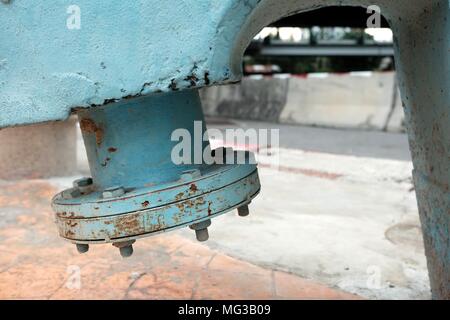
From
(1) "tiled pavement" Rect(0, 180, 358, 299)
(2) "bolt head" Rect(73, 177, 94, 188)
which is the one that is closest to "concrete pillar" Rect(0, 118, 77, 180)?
(1) "tiled pavement" Rect(0, 180, 358, 299)

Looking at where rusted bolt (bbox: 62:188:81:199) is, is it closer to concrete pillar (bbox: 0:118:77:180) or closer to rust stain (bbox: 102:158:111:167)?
rust stain (bbox: 102:158:111:167)

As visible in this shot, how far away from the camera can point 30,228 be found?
10.7 ft

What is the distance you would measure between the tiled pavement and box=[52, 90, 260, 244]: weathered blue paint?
3.87 feet

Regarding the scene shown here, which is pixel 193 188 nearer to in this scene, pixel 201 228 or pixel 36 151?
pixel 201 228

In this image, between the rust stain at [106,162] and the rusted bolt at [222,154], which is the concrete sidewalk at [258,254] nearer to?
the rusted bolt at [222,154]

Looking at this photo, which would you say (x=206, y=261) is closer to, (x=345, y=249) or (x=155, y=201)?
(x=345, y=249)

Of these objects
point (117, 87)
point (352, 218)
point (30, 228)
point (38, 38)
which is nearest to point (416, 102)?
point (117, 87)

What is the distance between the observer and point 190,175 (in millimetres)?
1107

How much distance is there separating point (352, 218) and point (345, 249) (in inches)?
27.4

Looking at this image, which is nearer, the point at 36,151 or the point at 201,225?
the point at 201,225

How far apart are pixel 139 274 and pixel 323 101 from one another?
8185 millimetres

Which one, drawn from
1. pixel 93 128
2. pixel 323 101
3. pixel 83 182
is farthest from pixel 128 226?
pixel 323 101

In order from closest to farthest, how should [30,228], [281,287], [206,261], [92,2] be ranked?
[92,2] < [281,287] < [206,261] < [30,228]

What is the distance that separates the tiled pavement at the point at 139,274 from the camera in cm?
225
